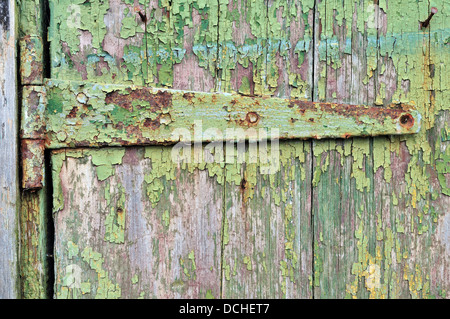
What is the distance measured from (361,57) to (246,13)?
0.27 meters

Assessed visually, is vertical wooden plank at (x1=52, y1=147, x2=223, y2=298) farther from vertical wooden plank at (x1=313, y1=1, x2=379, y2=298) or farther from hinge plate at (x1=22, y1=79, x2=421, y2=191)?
vertical wooden plank at (x1=313, y1=1, x2=379, y2=298)

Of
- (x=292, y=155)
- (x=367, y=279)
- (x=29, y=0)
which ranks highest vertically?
(x=29, y=0)

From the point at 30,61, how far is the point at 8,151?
184mm

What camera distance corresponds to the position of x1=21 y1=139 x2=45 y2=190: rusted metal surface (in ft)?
2.48

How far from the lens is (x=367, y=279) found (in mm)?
834

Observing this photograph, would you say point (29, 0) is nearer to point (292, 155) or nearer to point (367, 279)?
point (292, 155)

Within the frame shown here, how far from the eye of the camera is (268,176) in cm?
83

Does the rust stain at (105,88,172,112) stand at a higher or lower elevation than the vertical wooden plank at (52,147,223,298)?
higher

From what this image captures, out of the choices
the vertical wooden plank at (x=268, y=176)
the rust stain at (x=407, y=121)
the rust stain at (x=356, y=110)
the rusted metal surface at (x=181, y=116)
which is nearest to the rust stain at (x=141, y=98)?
the rusted metal surface at (x=181, y=116)

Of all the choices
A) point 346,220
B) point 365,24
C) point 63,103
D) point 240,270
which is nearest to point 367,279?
point 346,220

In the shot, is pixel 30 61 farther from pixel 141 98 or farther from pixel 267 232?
pixel 267 232

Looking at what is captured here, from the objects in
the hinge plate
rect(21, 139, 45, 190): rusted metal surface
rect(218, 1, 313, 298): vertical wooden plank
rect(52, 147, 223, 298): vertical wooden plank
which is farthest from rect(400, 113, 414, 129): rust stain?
rect(21, 139, 45, 190): rusted metal surface

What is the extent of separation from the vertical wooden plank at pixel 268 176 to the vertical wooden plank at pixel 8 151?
42cm

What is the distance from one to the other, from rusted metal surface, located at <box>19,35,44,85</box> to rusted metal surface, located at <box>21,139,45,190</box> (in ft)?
0.40
